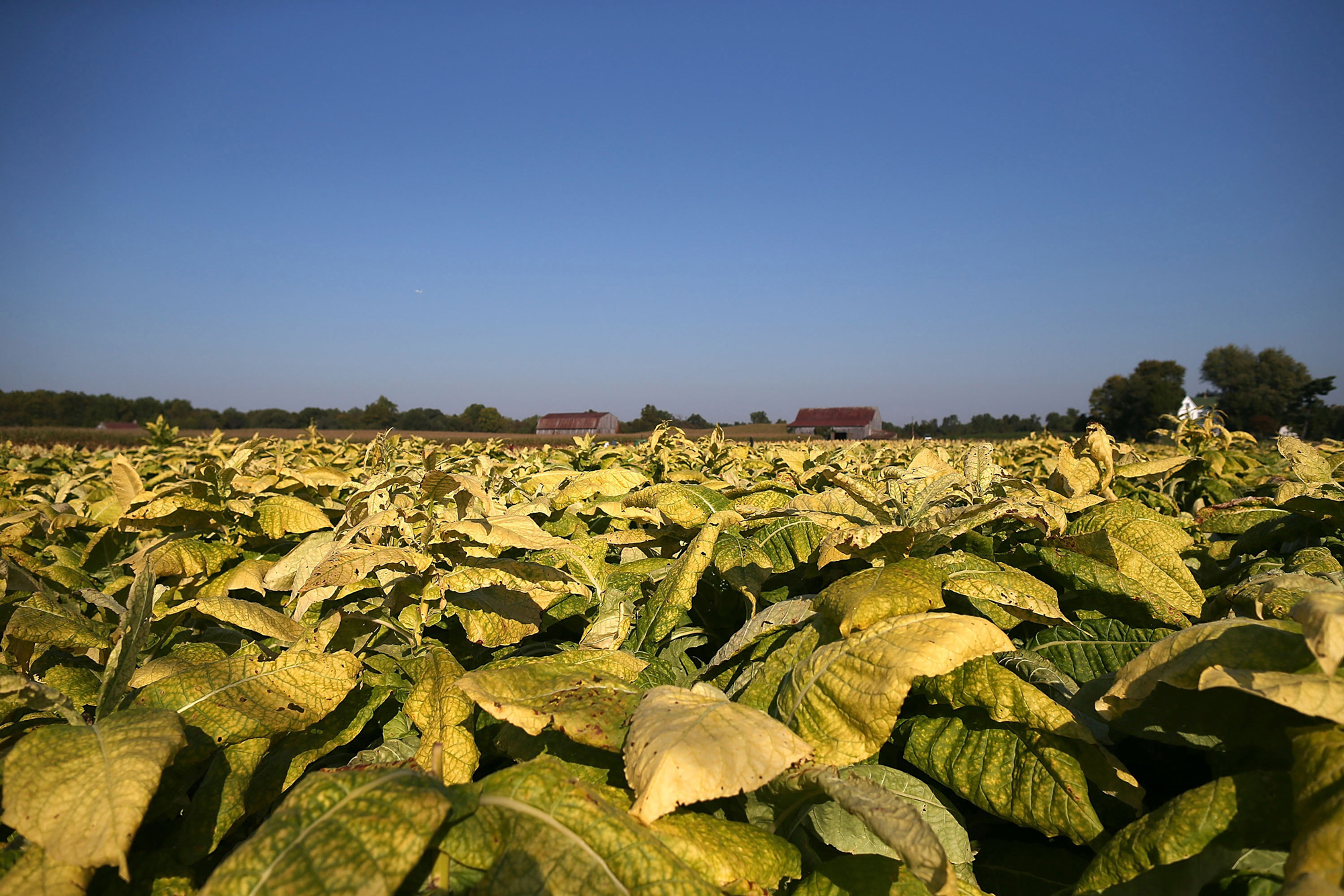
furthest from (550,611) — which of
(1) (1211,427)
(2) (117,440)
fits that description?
(2) (117,440)

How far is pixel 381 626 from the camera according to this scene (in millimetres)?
1923

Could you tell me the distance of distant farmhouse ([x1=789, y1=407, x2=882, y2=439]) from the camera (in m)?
50.2

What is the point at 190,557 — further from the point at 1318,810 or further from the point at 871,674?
the point at 1318,810

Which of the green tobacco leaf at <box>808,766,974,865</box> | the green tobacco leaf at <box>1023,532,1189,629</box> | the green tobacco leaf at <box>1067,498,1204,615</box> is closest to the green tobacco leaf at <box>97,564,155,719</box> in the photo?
the green tobacco leaf at <box>808,766,974,865</box>

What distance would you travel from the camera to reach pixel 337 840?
2.65 feet

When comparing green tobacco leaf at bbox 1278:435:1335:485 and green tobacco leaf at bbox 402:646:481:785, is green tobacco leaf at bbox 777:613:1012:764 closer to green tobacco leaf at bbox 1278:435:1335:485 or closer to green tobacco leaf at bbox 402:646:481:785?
green tobacco leaf at bbox 402:646:481:785

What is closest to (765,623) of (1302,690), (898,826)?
(898,826)

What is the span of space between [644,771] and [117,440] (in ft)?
86.0

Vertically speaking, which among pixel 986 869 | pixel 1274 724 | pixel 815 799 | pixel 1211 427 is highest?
pixel 1211 427

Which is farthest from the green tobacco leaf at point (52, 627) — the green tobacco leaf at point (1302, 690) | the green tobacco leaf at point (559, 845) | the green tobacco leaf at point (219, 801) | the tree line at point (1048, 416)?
the tree line at point (1048, 416)

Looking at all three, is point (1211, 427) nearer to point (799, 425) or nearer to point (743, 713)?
point (743, 713)

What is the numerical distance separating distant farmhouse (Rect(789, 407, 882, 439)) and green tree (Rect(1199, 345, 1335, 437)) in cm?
2115

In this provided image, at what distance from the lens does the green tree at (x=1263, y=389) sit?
32688 mm

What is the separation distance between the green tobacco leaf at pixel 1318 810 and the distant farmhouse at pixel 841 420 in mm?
48021
